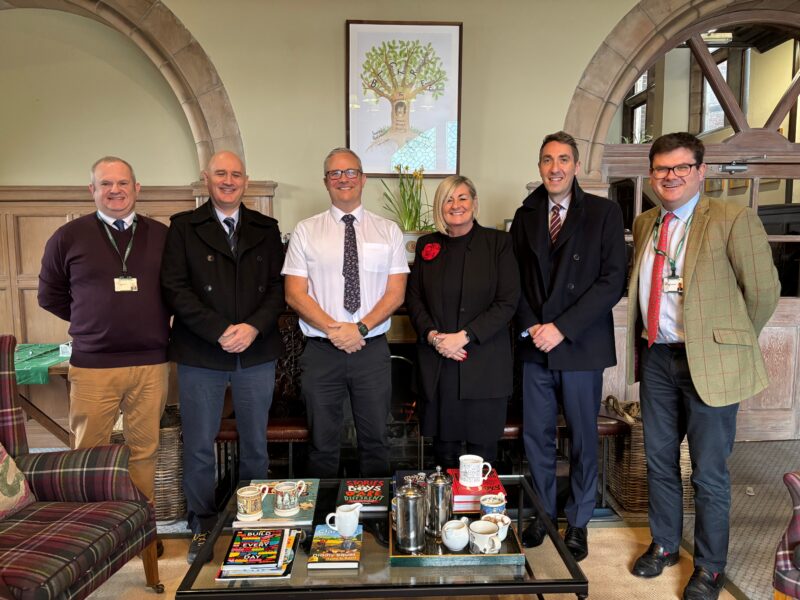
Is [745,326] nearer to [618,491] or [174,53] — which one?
[618,491]

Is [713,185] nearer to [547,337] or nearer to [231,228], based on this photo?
[547,337]

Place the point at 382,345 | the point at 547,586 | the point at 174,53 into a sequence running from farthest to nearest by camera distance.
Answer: the point at 174,53
the point at 382,345
the point at 547,586

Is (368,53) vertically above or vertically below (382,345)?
above

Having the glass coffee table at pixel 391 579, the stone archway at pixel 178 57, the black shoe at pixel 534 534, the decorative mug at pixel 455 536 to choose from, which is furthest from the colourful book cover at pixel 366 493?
the stone archway at pixel 178 57

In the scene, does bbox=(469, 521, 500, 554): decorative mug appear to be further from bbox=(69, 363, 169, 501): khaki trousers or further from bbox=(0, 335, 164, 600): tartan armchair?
bbox=(69, 363, 169, 501): khaki trousers

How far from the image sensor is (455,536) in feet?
5.81

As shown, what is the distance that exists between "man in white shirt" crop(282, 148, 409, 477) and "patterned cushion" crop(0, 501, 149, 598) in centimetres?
81

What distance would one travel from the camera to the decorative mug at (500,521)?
1802 millimetres

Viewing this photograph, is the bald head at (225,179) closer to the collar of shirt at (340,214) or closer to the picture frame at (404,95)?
the collar of shirt at (340,214)

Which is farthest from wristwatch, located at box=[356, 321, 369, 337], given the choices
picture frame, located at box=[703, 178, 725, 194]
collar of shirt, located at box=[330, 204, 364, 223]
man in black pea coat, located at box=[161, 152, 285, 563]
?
picture frame, located at box=[703, 178, 725, 194]

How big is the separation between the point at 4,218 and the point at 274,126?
2030 mm

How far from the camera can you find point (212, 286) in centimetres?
248

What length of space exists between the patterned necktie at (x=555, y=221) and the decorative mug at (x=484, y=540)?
4.06ft

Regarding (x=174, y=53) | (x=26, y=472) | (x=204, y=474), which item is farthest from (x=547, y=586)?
(x=174, y=53)
